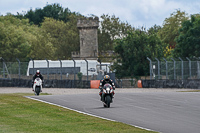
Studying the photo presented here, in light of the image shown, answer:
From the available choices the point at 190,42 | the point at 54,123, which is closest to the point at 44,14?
the point at 190,42

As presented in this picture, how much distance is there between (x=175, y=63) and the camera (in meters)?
46.0

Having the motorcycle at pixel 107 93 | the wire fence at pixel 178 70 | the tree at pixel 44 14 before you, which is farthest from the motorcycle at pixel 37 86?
the tree at pixel 44 14

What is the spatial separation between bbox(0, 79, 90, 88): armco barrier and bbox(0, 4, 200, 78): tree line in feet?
44.2

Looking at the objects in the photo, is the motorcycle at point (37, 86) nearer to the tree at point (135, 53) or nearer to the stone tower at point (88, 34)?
the tree at point (135, 53)

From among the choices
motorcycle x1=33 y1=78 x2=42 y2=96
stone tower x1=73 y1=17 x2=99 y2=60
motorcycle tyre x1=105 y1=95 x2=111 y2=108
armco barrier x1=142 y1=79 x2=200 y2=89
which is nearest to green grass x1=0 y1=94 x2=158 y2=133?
motorcycle tyre x1=105 y1=95 x2=111 y2=108

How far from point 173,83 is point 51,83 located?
11.7 meters

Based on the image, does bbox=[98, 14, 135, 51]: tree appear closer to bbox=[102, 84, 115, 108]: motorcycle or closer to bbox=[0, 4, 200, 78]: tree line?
bbox=[0, 4, 200, 78]: tree line

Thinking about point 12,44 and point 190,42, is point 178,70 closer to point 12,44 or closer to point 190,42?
point 190,42

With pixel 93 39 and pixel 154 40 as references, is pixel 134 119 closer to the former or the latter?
pixel 154 40

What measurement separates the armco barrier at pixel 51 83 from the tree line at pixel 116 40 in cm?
1347

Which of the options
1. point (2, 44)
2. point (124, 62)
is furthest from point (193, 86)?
point (2, 44)

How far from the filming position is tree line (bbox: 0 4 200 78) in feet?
203

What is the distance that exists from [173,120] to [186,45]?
53.8 m

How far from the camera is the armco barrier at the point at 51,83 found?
4712 centimetres
